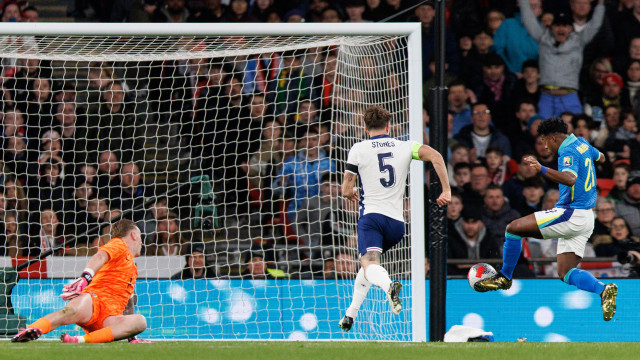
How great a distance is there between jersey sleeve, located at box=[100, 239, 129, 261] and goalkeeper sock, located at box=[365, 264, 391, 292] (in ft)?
5.93

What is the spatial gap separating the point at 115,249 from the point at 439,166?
2433 millimetres

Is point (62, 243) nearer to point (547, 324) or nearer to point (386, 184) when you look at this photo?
point (386, 184)

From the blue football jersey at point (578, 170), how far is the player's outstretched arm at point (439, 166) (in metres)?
1.02

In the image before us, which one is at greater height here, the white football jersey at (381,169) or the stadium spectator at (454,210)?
the white football jersey at (381,169)

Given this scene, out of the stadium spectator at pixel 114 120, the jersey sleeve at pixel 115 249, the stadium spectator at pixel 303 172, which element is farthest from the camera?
the stadium spectator at pixel 114 120

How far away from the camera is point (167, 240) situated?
9.98m

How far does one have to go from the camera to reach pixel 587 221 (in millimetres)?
7781

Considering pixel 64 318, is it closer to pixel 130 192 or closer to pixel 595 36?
pixel 130 192

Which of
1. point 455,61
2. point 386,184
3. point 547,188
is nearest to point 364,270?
point 386,184

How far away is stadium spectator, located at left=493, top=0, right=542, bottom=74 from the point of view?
11.8 metres

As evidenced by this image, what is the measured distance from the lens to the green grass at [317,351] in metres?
5.84

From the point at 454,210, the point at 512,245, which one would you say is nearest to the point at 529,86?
the point at 454,210

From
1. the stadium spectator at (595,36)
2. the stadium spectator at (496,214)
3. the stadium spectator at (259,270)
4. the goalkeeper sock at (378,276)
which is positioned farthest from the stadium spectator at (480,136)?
the goalkeeper sock at (378,276)

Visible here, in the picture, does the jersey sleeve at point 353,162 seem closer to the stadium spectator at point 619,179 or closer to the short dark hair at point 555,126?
the short dark hair at point 555,126
